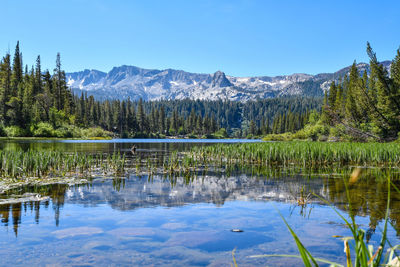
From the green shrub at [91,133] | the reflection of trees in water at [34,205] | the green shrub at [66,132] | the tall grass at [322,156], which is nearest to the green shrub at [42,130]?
the green shrub at [66,132]

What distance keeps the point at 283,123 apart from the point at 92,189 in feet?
569

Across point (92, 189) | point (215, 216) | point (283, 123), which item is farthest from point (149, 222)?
point (283, 123)

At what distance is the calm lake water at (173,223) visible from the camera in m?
5.80

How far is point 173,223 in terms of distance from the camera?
315 inches

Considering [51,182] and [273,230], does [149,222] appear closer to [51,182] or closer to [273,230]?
[273,230]

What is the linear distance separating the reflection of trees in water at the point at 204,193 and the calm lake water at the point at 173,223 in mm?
35

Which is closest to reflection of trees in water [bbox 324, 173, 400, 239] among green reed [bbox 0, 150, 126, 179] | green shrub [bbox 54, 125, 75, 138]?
green reed [bbox 0, 150, 126, 179]

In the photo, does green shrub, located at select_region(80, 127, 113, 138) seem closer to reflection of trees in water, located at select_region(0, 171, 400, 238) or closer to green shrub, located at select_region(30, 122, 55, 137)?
green shrub, located at select_region(30, 122, 55, 137)

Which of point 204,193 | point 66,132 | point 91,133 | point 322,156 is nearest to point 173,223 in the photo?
point 204,193

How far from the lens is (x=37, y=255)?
5.73 metres

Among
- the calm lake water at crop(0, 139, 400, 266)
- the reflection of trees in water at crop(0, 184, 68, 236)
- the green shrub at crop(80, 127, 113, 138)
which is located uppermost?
the green shrub at crop(80, 127, 113, 138)

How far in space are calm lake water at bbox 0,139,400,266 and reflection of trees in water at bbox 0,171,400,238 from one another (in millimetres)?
35

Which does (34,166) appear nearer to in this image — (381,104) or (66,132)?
(381,104)

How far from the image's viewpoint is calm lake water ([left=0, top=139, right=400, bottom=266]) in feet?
19.0
